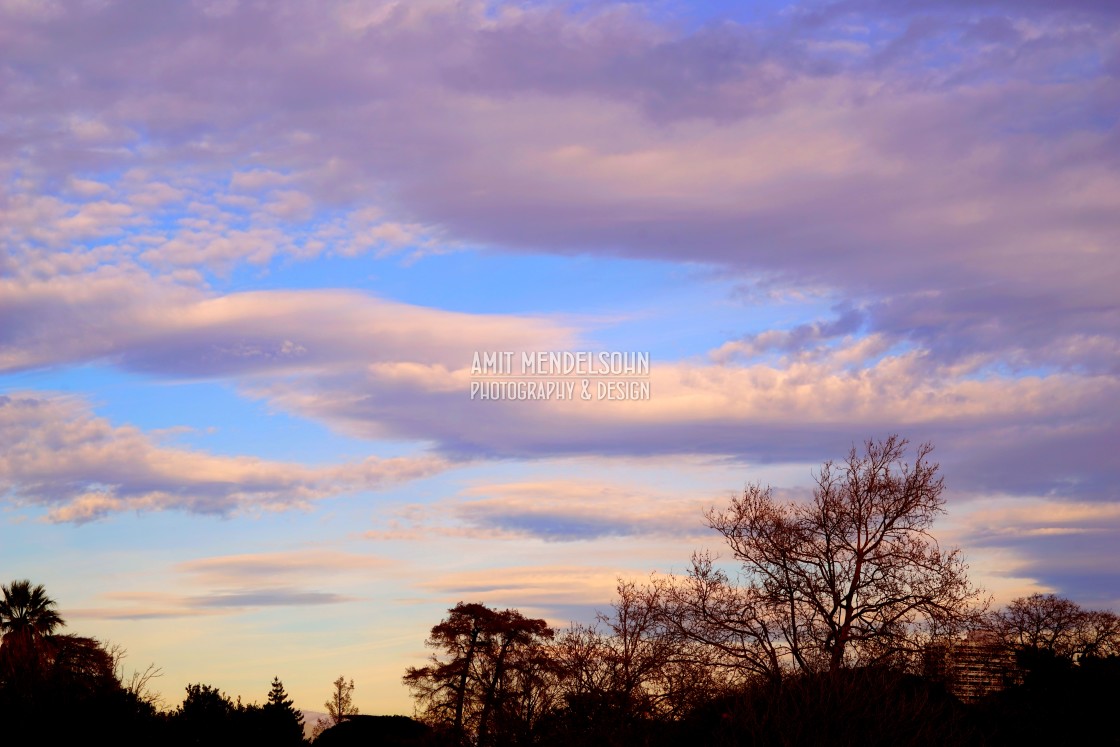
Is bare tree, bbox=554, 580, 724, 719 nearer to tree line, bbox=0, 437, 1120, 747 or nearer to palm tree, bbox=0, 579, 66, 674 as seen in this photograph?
tree line, bbox=0, 437, 1120, 747

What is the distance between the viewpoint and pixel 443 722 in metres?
43.4

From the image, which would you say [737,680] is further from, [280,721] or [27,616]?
[27,616]

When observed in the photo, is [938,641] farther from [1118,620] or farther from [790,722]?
[1118,620]

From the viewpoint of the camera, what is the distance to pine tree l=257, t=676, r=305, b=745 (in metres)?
33.4

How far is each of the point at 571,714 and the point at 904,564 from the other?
50.7ft

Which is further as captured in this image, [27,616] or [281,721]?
[27,616]

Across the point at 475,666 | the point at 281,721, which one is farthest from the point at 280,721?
the point at 475,666

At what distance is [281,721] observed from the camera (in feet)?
112

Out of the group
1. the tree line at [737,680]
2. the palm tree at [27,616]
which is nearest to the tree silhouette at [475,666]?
the tree line at [737,680]

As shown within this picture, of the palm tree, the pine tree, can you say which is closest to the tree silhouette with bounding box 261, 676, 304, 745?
the pine tree

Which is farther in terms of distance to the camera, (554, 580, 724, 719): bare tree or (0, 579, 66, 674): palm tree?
(0, 579, 66, 674): palm tree

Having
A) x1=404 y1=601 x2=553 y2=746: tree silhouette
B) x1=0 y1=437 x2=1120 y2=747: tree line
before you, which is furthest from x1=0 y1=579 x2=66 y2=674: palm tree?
x1=404 y1=601 x2=553 y2=746: tree silhouette

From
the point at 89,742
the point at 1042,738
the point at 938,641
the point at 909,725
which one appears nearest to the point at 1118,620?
the point at 938,641

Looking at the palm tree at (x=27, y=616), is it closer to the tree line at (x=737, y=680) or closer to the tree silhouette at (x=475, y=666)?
the tree line at (x=737, y=680)
